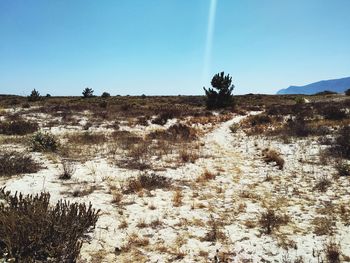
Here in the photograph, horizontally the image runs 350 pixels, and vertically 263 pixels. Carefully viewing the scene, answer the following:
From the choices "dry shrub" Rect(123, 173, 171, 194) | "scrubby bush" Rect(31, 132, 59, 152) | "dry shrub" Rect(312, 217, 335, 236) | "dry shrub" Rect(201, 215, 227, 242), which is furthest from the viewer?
"scrubby bush" Rect(31, 132, 59, 152)

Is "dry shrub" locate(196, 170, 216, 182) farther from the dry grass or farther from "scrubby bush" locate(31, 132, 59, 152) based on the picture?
"scrubby bush" locate(31, 132, 59, 152)

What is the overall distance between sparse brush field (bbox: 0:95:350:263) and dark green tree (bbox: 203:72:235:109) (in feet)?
69.0

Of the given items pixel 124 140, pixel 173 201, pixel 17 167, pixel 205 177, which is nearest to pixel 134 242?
pixel 173 201

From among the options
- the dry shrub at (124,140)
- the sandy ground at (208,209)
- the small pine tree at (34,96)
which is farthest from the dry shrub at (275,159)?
the small pine tree at (34,96)

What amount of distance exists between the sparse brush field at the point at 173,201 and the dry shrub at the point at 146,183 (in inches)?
1.1

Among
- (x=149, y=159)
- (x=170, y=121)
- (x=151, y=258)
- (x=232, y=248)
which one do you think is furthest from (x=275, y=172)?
(x=170, y=121)

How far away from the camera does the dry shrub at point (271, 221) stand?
5.84 metres

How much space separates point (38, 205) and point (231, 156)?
9.21 m

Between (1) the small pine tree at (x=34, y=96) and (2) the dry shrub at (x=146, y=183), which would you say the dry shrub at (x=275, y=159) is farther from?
(1) the small pine tree at (x=34, y=96)

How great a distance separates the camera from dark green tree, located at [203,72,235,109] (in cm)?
3556

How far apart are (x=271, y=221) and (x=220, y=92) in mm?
30824

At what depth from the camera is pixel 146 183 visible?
27.4 ft

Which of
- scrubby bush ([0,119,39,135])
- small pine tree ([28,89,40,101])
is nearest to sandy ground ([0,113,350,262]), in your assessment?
scrubby bush ([0,119,39,135])

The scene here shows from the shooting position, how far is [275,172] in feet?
33.4
